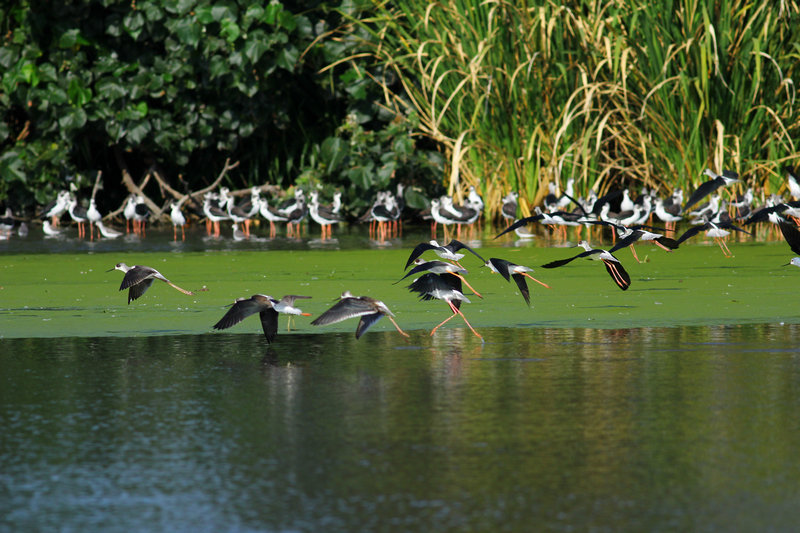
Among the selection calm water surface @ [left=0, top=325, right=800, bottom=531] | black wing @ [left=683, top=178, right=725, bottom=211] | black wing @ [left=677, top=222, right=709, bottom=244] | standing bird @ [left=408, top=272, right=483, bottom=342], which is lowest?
calm water surface @ [left=0, top=325, right=800, bottom=531]

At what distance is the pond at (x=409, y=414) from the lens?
13.5 feet

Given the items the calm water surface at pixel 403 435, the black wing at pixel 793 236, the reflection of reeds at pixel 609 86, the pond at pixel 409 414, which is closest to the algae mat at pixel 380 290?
the pond at pixel 409 414

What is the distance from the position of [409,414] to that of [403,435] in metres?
0.41

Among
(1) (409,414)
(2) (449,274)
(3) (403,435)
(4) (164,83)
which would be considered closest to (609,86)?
(4) (164,83)

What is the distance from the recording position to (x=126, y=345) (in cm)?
764

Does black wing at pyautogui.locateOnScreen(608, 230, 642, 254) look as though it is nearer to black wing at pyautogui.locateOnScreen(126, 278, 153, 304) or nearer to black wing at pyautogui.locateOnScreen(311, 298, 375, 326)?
black wing at pyautogui.locateOnScreen(311, 298, 375, 326)

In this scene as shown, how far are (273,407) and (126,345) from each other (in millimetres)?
2173

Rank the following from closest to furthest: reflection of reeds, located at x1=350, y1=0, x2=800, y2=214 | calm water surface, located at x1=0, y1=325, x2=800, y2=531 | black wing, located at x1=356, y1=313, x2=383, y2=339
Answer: calm water surface, located at x1=0, y1=325, x2=800, y2=531
black wing, located at x1=356, y1=313, x2=383, y2=339
reflection of reeds, located at x1=350, y1=0, x2=800, y2=214

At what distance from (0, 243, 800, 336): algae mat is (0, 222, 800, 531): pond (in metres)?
0.05

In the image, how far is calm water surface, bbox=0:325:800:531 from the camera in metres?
4.07

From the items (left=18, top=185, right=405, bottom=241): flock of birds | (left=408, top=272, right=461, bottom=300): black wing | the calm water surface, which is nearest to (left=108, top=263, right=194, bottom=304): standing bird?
the calm water surface

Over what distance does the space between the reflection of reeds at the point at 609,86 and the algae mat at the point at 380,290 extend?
9.92 ft

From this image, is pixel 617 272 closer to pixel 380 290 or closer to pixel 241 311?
pixel 380 290

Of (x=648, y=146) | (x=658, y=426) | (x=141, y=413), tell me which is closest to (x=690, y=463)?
(x=658, y=426)
